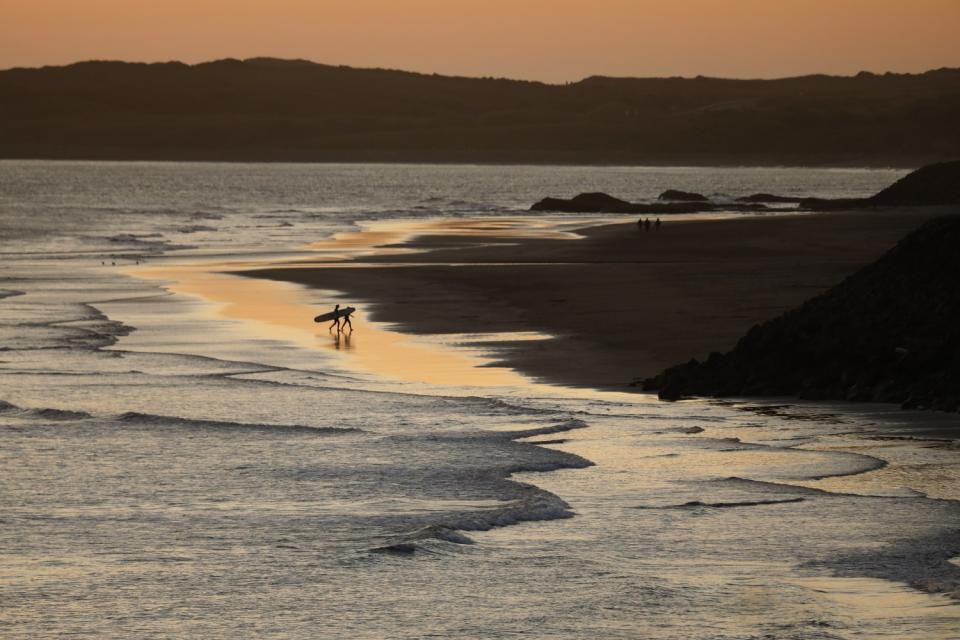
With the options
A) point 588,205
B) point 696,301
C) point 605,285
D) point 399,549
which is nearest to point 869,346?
point 399,549

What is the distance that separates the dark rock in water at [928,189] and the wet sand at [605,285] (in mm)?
21031

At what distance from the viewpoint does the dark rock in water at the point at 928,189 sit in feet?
264

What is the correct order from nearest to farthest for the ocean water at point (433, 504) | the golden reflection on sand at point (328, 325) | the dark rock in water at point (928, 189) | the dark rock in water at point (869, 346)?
the ocean water at point (433, 504) < the dark rock in water at point (869, 346) < the golden reflection on sand at point (328, 325) < the dark rock in water at point (928, 189)

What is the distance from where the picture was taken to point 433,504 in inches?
522

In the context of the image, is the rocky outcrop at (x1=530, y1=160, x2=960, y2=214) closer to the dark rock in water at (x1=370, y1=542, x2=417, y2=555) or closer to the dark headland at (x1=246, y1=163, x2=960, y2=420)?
the dark headland at (x1=246, y1=163, x2=960, y2=420)

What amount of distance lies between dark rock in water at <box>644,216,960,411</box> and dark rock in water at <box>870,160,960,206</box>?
60.9m

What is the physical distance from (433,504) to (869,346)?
819cm

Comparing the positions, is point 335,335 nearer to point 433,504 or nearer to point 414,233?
point 433,504

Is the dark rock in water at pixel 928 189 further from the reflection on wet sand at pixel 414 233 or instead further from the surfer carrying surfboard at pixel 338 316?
the surfer carrying surfboard at pixel 338 316

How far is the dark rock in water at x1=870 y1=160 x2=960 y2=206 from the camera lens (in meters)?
80.5

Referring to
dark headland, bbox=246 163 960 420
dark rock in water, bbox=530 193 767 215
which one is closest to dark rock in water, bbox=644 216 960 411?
dark headland, bbox=246 163 960 420

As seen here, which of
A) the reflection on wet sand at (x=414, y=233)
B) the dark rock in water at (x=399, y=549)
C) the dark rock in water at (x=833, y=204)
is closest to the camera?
the dark rock in water at (x=399, y=549)

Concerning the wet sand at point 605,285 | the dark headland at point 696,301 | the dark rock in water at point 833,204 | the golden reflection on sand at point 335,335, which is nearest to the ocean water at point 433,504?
the golden reflection on sand at point 335,335

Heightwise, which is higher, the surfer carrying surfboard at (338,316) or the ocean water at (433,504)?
the surfer carrying surfboard at (338,316)
